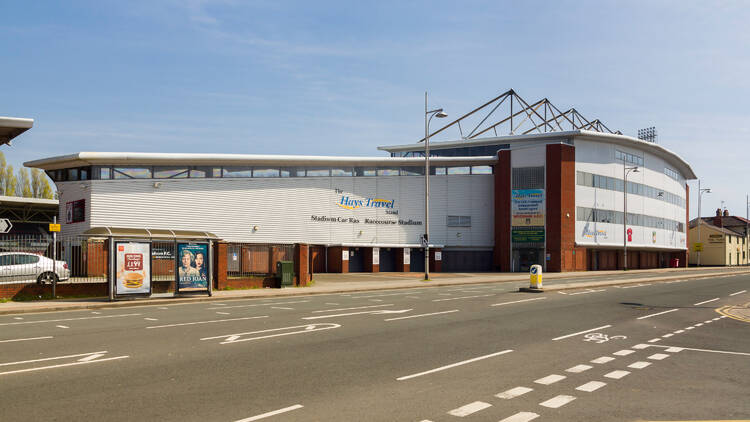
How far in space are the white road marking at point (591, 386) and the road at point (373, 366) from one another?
0.18 feet

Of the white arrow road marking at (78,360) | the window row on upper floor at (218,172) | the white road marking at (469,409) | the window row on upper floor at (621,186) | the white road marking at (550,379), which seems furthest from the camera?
the window row on upper floor at (621,186)

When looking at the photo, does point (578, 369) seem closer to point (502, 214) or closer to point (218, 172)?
point (218, 172)

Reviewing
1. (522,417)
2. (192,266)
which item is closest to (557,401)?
(522,417)

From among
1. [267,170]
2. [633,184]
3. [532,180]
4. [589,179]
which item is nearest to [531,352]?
[267,170]

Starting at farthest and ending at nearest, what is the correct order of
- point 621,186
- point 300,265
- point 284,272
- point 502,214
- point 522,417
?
point 621,186 → point 502,214 → point 300,265 → point 284,272 → point 522,417

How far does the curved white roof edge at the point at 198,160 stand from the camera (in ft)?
133

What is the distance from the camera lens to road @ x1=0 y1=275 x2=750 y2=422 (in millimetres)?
6855

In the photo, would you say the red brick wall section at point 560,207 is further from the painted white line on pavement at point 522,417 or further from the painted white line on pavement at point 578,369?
the painted white line on pavement at point 522,417

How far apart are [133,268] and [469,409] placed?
58.3 ft

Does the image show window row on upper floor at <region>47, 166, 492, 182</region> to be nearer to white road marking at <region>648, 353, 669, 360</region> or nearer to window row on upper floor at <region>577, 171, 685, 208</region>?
window row on upper floor at <region>577, 171, 685, 208</region>

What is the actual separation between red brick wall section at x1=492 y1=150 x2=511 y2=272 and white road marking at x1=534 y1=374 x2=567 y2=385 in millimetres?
46197

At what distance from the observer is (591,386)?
8109 millimetres

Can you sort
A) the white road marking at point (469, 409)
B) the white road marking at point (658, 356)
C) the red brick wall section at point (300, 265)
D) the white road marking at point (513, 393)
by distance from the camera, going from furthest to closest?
the red brick wall section at point (300, 265) < the white road marking at point (658, 356) < the white road marking at point (513, 393) < the white road marking at point (469, 409)

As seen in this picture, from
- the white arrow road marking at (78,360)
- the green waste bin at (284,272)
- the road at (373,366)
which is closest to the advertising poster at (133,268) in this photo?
the road at (373,366)
